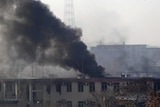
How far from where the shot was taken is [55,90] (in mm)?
33844

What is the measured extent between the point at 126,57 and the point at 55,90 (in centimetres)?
4576

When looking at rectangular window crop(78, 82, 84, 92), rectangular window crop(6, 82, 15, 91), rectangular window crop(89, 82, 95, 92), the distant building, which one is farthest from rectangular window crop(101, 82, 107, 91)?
the distant building

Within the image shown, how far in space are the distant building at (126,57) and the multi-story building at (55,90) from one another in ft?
101

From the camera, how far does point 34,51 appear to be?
39.5 meters

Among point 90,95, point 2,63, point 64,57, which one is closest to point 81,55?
point 64,57

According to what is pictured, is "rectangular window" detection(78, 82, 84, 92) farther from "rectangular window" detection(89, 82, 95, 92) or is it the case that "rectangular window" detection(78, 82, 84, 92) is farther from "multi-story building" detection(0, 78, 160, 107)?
"rectangular window" detection(89, 82, 95, 92)

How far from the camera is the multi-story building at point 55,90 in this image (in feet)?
107

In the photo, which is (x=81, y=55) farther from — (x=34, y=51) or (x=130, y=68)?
(x=130, y=68)

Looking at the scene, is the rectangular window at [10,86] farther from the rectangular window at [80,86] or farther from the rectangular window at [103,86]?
the rectangular window at [103,86]

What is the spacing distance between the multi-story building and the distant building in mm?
30924

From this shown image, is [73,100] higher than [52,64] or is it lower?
lower

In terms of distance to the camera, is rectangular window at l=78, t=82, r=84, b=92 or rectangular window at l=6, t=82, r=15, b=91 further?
rectangular window at l=6, t=82, r=15, b=91

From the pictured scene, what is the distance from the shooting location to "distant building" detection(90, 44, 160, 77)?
220ft

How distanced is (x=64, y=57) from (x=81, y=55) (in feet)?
5.10
